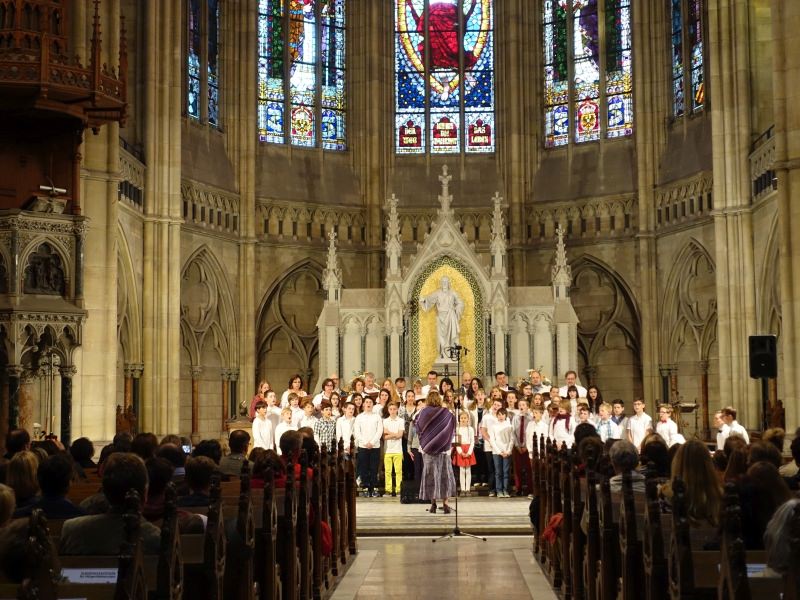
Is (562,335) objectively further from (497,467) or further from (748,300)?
(497,467)

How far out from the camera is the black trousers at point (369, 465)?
1612 centimetres

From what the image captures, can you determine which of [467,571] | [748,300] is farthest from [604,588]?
[748,300]

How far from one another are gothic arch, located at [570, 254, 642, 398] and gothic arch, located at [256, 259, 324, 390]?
18.9 ft

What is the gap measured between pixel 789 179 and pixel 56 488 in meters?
12.3

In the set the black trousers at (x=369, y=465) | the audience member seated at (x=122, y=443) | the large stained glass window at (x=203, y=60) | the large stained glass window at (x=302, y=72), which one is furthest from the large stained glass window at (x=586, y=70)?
the audience member seated at (x=122, y=443)

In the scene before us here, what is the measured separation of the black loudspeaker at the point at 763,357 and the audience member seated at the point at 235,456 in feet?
24.7

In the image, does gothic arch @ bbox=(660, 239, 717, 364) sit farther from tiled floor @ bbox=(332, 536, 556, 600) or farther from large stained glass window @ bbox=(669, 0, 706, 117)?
tiled floor @ bbox=(332, 536, 556, 600)

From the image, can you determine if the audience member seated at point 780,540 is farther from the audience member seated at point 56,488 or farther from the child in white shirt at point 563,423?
the child in white shirt at point 563,423

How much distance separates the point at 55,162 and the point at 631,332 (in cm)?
1444

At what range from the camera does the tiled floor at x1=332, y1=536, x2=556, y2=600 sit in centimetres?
905

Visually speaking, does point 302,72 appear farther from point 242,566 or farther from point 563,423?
point 242,566

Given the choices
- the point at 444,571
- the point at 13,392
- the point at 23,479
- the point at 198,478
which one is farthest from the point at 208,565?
the point at 13,392

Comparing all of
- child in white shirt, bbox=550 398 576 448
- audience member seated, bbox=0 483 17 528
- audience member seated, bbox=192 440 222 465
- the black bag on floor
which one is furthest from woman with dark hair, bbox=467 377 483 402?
audience member seated, bbox=0 483 17 528

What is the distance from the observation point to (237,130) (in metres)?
25.7
